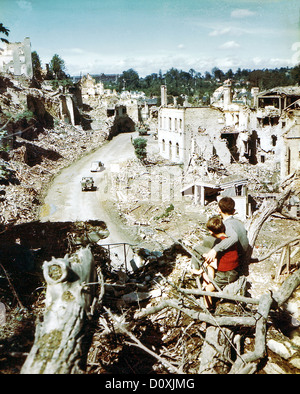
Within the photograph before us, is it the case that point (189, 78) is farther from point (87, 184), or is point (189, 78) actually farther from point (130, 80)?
point (87, 184)

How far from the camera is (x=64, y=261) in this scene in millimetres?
3535

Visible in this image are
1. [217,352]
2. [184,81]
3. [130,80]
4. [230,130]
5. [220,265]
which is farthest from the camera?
[184,81]

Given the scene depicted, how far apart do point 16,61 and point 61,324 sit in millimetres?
43533

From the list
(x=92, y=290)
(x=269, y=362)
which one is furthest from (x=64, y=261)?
(x=269, y=362)

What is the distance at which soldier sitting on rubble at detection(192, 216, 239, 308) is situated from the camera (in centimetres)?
425

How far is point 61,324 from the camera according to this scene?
3285 millimetres

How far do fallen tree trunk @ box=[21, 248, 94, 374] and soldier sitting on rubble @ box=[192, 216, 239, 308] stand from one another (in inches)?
64.8

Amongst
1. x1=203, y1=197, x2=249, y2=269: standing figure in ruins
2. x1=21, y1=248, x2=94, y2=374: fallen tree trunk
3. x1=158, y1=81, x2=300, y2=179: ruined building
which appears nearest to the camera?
x1=21, y1=248, x2=94, y2=374: fallen tree trunk

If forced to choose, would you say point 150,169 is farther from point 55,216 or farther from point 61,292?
point 61,292

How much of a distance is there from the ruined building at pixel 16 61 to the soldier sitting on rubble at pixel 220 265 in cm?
4035

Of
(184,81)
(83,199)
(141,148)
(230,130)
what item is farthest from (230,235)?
(184,81)

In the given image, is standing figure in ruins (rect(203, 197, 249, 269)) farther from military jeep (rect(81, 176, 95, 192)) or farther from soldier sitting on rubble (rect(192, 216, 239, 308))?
military jeep (rect(81, 176, 95, 192))

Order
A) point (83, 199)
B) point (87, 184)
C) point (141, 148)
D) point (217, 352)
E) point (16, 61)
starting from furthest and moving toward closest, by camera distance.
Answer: point (16, 61) < point (141, 148) < point (87, 184) < point (83, 199) < point (217, 352)

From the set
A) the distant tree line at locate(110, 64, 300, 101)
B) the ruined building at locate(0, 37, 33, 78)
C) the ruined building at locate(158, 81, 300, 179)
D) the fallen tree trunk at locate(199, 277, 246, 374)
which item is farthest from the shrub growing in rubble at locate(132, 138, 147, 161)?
the distant tree line at locate(110, 64, 300, 101)
